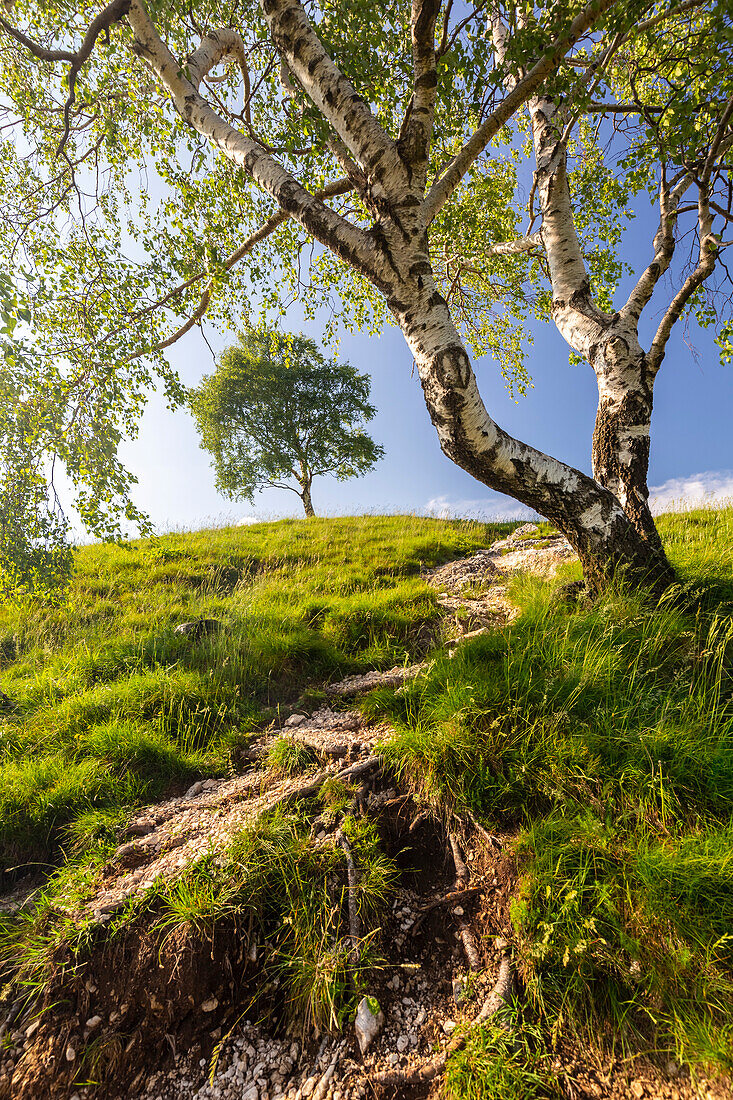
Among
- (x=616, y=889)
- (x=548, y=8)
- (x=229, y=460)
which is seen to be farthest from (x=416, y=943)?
(x=229, y=460)

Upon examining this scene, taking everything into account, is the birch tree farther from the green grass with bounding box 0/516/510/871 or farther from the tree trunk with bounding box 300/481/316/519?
the tree trunk with bounding box 300/481/316/519

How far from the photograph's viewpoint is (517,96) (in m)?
3.74

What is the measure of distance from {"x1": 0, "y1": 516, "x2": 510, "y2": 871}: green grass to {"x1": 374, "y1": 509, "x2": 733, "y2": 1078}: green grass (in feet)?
5.11

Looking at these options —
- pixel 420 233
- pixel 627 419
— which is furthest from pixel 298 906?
pixel 627 419

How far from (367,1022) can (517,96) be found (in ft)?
22.2

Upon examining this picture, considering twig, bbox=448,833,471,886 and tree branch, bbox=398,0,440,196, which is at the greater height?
tree branch, bbox=398,0,440,196

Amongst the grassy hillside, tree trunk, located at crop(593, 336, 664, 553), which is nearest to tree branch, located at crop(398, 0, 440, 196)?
tree trunk, located at crop(593, 336, 664, 553)

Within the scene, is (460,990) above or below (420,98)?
below

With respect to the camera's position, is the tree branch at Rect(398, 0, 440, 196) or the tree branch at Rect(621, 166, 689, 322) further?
the tree branch at Rect(621, 166, 689, 322)

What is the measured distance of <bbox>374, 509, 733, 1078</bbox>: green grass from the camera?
1.76m

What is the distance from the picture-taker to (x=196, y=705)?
4141mm

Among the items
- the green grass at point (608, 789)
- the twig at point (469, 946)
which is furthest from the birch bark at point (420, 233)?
the twig at point (469, 946)

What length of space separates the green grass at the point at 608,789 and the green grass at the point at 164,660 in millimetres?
1558

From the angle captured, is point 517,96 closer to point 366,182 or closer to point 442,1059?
point 366,182
